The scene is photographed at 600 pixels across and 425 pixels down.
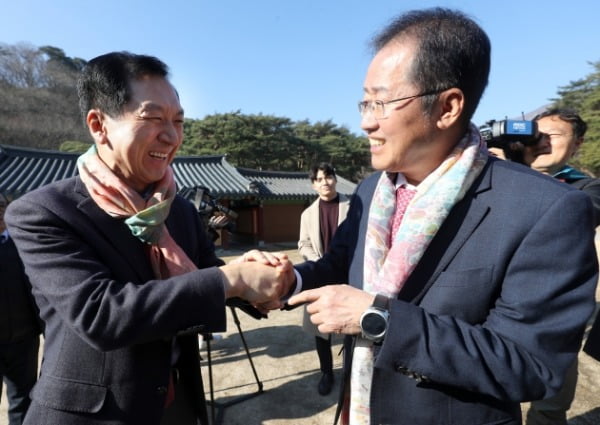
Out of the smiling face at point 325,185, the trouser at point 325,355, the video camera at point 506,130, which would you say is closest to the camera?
the video camera at point 506,130

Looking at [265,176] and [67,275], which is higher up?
[67,275]

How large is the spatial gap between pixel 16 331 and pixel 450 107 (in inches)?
134

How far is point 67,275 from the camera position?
1.34 m

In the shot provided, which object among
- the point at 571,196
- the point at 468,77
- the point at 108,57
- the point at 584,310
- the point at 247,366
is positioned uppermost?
the point at 108,57

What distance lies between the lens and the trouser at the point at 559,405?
2.61 meters

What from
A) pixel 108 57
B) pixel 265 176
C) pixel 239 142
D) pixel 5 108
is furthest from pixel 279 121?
pixel 108 57

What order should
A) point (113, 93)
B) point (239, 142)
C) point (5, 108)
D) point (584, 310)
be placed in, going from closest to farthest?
point (584, 310)
point (113, 93)
point (239, 142)
point (5, 108)

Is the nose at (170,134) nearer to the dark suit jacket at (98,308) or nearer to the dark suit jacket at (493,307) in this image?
the dark suit jacket at (98,308)

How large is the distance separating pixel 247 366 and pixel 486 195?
391cm

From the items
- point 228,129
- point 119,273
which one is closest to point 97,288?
point 119,273

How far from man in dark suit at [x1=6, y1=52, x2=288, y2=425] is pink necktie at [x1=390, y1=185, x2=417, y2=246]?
24.0 inches

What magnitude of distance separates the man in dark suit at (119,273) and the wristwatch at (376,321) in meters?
0.55

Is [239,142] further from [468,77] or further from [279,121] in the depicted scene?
[468,77]

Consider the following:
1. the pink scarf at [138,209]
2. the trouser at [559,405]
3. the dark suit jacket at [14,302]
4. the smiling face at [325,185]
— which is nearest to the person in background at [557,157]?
the trouser at [559,405]
